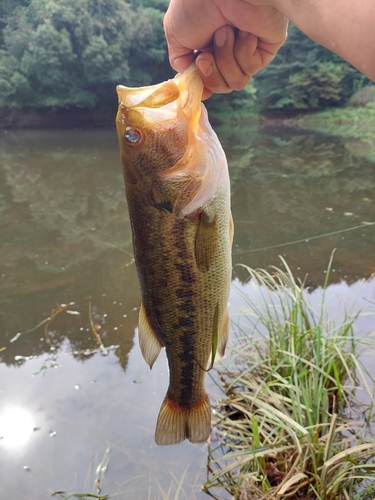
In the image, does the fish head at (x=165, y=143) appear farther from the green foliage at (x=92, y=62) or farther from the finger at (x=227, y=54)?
the green foliage at (x=92, y=62)

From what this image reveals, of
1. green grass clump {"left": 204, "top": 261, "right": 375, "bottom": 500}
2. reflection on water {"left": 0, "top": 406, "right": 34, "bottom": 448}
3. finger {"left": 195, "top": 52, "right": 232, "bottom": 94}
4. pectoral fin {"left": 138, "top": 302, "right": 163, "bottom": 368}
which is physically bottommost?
reflection on water {"left": 0, "top": 406, "right": 34, "bottom": 448}

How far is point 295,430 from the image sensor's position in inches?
99.3

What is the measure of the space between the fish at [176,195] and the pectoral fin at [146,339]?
0.25 ft

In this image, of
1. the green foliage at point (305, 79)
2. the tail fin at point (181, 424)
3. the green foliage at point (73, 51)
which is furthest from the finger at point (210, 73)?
the green foliage at point (305, 79)

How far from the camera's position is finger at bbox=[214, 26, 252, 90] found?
165cm

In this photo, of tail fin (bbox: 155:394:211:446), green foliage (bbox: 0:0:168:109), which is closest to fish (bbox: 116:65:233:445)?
tail fin (bbox: 155:394:211:446)

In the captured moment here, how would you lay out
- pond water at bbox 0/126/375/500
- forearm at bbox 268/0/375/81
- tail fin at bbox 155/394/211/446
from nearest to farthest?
forearm at bbox 268/0/375/81 < tail fin at bbox 155/394/211/446 < pond water at bbox 0/126/375/500

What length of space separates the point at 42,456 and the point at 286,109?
37.8m

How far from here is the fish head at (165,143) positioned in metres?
1.50

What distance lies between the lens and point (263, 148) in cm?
1881

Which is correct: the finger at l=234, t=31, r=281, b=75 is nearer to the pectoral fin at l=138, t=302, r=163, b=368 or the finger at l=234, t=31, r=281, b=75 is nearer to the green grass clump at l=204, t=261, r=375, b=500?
the pectoral fin at l=138, t=302, r=163, b=368

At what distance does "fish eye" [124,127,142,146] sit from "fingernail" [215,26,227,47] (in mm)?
511

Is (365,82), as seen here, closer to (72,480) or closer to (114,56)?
(114,56)

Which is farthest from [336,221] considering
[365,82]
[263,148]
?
[365,82]
